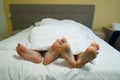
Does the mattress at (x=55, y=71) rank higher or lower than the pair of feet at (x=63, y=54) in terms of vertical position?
lower

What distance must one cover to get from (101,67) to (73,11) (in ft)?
5.67

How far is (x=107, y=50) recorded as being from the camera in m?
1.50

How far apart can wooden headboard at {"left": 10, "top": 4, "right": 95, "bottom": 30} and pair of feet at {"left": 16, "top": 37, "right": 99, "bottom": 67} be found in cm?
150

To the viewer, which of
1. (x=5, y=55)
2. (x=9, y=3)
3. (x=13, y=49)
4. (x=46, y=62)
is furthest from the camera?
(x=9, y=3)

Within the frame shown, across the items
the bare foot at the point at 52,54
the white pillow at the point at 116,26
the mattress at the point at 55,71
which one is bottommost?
the white pillow at the point at 116,26

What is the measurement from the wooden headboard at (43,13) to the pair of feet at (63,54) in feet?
4.92

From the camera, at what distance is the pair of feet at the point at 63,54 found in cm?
108

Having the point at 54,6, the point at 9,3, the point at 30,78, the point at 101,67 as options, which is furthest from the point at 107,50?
the point at 9,3

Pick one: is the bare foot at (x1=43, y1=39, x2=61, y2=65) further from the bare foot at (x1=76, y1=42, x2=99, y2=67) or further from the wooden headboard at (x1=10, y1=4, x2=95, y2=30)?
the wooden headboard at (x1=10, y1=4, x2=95, y2=30)

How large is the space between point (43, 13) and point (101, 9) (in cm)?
113

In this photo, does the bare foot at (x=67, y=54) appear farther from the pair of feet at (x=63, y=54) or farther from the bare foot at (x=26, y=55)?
the bare foot at (x=26, y=55)

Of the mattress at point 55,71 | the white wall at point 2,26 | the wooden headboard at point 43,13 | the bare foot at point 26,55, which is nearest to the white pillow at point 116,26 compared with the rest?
the wooden headboard at point 43,13

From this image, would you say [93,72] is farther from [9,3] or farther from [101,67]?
[9,3]

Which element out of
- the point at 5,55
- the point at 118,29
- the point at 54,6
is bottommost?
the point at 118,29
